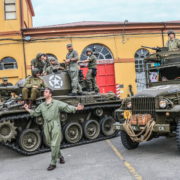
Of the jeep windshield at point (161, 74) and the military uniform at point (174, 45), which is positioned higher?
the military uniform at point (174, 45)

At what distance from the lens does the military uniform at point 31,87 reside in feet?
28.3

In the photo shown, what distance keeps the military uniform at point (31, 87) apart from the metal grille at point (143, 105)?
9.22 ft

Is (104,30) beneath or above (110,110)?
above

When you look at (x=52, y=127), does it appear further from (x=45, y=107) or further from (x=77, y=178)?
(x=77, y=178)

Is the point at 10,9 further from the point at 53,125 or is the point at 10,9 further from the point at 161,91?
the point at 53,125

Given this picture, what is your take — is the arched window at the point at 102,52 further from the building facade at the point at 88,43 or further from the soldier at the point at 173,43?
the soldier at the point at 173,43

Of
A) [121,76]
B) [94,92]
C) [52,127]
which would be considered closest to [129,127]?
[52,127]

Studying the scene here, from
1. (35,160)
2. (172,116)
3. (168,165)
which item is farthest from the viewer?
(35,160)

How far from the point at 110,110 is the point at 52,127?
187 inches

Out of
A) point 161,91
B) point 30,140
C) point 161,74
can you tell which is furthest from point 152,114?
point 30,140

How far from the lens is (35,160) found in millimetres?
7816

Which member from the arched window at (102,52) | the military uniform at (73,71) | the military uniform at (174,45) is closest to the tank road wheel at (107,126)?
the military uniform at (73,71)

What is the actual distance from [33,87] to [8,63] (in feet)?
39.8

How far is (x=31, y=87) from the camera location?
871 centimetres
